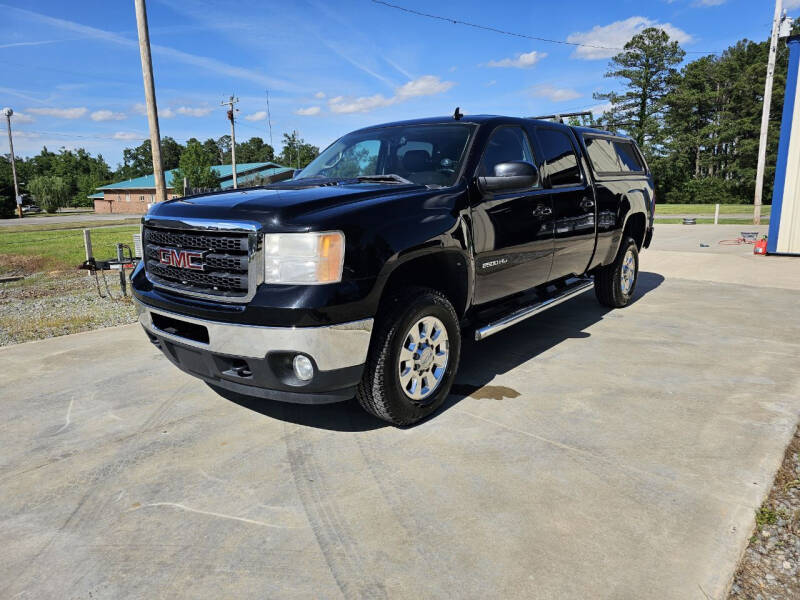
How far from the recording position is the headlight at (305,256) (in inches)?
106

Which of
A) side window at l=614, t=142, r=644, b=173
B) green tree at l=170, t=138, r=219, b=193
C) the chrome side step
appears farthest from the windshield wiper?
green tree at l=170, t=138, r=219, b=193

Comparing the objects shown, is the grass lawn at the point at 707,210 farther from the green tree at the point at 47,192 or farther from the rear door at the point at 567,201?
the green tree at the point at 47,192

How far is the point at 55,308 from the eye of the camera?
23.2 feet

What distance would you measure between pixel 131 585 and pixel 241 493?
662 mm

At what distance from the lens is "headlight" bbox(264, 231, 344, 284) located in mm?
2697

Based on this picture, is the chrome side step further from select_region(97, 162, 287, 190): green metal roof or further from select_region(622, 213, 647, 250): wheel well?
select_region(97, 162, 287, 190): green metal roof

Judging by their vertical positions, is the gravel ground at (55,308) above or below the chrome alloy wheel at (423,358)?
below

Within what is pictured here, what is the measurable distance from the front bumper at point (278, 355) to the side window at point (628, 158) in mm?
4678

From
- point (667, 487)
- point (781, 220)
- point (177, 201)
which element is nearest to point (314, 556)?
point (667, 487)

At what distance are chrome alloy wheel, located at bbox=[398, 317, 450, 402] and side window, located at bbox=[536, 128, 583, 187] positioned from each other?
6.64 feet

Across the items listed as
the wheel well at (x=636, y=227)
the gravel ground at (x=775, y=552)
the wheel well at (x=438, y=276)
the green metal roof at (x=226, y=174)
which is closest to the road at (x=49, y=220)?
the green metal roof at (x=226, y=174)

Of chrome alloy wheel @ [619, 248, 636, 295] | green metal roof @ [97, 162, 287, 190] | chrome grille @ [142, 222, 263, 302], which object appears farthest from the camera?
green metal roof @ [97, 162, 287, 190]

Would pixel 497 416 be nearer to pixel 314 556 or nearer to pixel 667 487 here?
pixel 667 487

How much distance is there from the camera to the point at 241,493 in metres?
2.64
